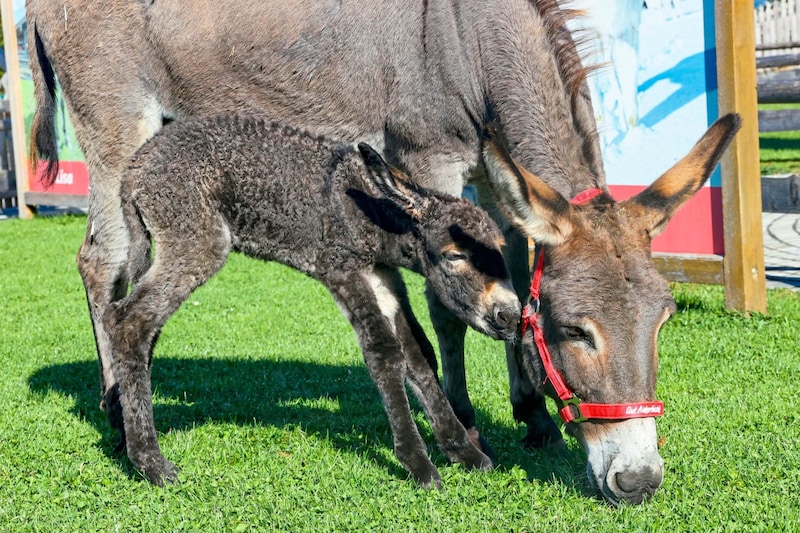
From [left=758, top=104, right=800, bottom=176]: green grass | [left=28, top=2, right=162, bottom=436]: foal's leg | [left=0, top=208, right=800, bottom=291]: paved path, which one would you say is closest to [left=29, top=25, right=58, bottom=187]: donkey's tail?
[left=28, top=2, right=162, bottom=436]: foal's leg

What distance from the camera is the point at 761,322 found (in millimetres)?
7105

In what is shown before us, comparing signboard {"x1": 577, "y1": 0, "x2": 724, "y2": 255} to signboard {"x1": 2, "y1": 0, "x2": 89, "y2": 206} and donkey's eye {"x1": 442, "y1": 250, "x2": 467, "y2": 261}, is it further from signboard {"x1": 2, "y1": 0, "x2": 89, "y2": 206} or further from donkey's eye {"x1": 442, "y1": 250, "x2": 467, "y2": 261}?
signboard {"x1": 2, "y1": 0, "x2": 89, "y2": 206}

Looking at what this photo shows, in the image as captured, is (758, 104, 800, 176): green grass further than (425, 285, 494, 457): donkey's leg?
Yes

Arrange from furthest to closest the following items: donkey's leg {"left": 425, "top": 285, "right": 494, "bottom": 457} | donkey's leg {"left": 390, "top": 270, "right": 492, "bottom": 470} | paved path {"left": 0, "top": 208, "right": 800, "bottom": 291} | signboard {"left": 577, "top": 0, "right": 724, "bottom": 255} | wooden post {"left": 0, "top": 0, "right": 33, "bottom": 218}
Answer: wooden post {"left": 0, "top": 0, "right": 33, "bottom": 218}, paved path {"left": 0, "top": 208, "right": 800, "bottom": 291}, signboard {"left": 577, "top": 0, "right": 724, "bottom": 255}, donkey's leg {"left": 425, "top": 285, "right": 494, "bottom": 457}, donkey's leg {"left": 390, "top": 270, "right": 492, "bottom": 470}

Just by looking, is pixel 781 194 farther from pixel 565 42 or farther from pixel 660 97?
pixel 565 42

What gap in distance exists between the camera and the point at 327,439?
195 inches

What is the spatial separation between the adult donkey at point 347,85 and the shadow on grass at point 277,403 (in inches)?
10.0

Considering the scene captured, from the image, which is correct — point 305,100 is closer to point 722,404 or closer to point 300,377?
point 300,377

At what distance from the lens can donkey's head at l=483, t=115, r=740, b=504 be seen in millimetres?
3637

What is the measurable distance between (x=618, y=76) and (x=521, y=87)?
3.60 metres

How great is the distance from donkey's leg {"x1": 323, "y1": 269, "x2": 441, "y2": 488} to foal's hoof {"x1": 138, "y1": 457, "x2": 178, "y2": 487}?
1.02 m

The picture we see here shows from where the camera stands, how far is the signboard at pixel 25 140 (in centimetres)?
1353

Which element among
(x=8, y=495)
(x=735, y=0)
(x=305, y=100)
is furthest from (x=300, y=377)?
(x=735, y=0)

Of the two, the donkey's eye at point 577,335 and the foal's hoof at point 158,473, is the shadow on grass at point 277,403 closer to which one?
the foal's hoof at point 158,473
